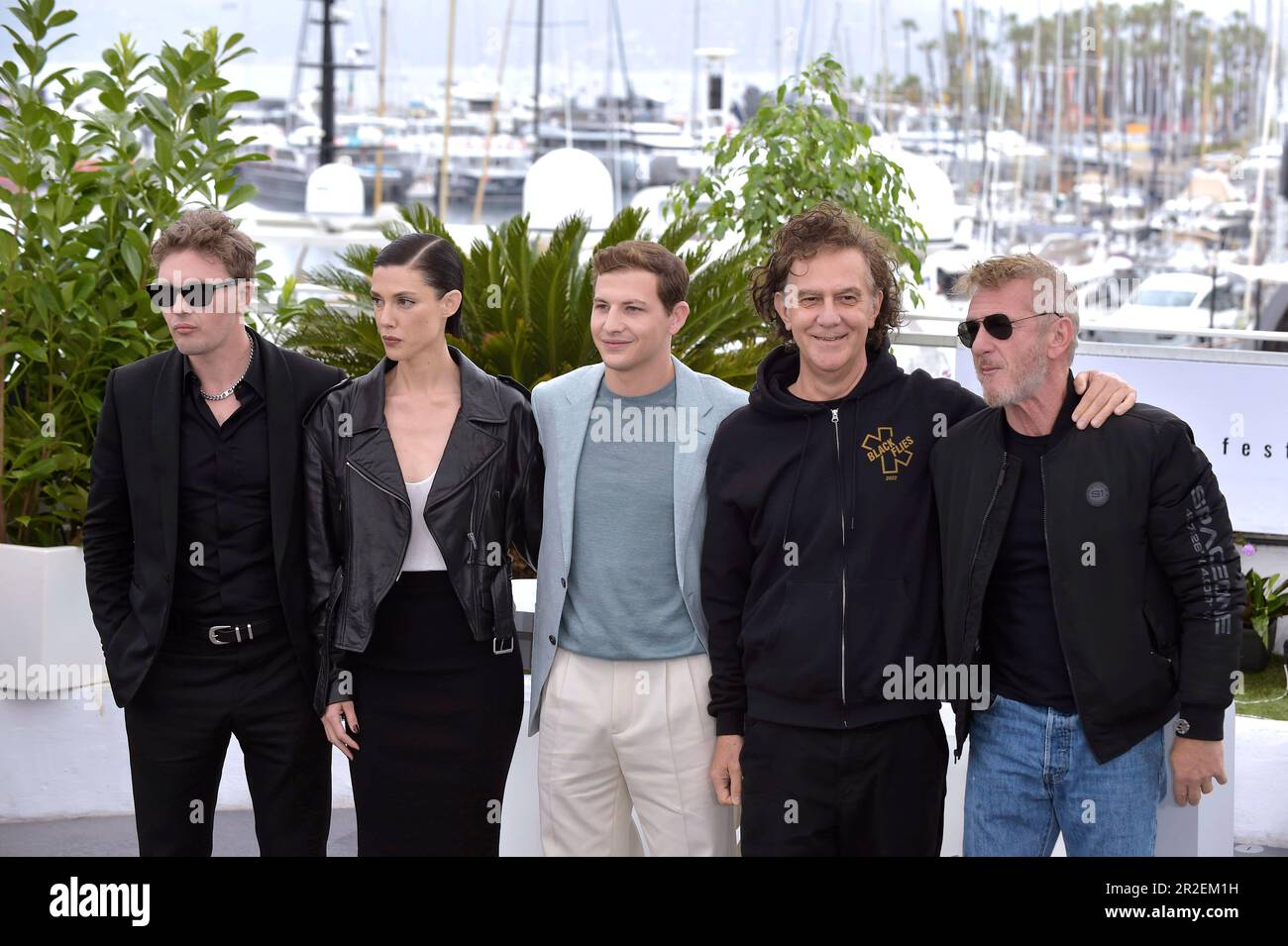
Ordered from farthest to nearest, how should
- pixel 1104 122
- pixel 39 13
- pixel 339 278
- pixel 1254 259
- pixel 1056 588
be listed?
pixel 1104 122, pixel 1254 259, pixel 339 278, pixel 39 13, pixel 1056 588

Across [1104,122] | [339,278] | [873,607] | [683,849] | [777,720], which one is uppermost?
[1104,122]

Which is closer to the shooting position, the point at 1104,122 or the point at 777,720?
the point at 777,720

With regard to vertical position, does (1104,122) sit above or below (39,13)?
above

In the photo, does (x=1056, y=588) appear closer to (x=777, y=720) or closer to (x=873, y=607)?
(x=873, y=607)

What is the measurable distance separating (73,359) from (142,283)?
0.40 meters

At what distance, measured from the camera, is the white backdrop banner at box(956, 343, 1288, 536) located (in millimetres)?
7000

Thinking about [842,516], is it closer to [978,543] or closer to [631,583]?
[978,543]

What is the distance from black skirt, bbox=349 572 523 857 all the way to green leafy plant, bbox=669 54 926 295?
421cm

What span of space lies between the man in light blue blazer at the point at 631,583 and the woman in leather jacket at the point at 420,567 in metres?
0.13

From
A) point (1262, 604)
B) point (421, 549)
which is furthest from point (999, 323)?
point (1262, 604)

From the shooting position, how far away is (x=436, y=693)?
374cm

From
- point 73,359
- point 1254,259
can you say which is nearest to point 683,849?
point 73,359

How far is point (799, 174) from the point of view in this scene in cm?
755

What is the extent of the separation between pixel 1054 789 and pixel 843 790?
485 millimetres
